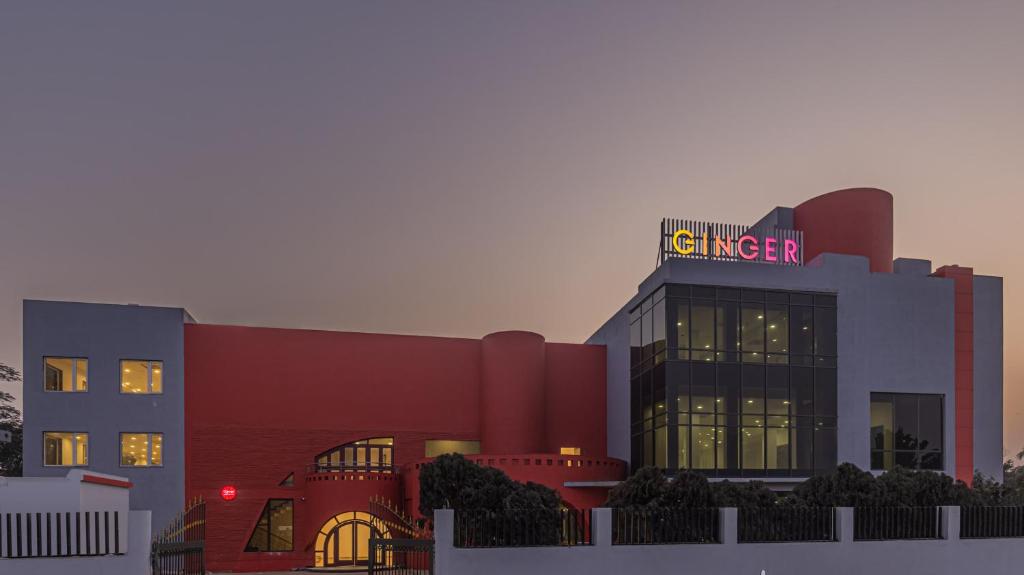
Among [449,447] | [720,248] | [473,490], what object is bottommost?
[449,447]

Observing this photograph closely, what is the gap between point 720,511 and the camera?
19.2 metres

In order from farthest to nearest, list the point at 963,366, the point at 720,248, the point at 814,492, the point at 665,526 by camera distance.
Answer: the point at 963,366
the point at 720,248
the point at 814,492
the point at 665,526

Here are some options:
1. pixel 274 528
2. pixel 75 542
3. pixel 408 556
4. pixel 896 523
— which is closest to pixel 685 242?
pixel 896 523

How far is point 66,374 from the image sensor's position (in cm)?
3238

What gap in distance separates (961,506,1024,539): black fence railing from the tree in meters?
46.4

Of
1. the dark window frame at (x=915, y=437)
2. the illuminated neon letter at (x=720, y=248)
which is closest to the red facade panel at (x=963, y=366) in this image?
the dark window frame at (x=915, y=437)

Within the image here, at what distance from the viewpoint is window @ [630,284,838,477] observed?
104 ft

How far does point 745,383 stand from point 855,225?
9.54m

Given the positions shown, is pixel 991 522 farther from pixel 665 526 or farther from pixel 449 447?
pixel 449 447

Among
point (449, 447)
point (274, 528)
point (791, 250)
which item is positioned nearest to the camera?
Result: point (274, 528)

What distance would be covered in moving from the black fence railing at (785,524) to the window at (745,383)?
11274 millimetres

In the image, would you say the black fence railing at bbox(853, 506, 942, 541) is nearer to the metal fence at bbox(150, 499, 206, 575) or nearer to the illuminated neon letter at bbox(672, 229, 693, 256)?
the illuminated neon letter at bbox(672, 229, 693, 256)

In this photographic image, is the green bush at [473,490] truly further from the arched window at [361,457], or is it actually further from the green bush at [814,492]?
the arched window at [361,457]

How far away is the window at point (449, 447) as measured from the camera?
121 feet
